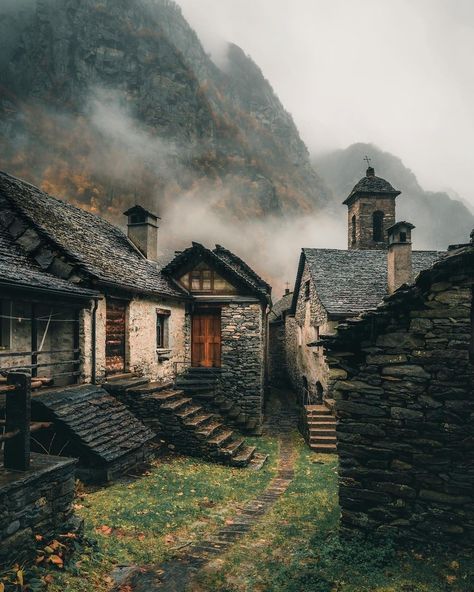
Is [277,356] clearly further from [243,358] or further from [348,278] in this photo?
[243,358]

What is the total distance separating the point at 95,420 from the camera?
909 cm

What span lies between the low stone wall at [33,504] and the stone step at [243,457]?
19.0 ft

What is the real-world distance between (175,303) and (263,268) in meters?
39.4

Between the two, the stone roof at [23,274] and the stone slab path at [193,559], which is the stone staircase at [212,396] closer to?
the stone slab path at [193,559]

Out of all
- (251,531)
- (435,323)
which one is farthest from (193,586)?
(435,323)

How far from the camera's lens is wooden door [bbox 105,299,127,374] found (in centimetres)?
1154

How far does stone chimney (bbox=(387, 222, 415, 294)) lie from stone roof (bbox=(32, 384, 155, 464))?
421 inches

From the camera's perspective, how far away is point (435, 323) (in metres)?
5.83

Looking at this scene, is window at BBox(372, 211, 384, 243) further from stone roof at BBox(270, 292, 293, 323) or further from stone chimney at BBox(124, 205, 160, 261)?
stone chimney at BBox(124, 205, 160, 261)

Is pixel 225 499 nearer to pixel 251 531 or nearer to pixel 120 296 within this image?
pixel 251 531

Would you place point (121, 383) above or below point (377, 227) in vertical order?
below

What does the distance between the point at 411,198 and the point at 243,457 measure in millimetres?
93607

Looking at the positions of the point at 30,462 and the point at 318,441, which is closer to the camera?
the point at 30,462

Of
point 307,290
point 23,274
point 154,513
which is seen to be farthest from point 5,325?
point 307,290
